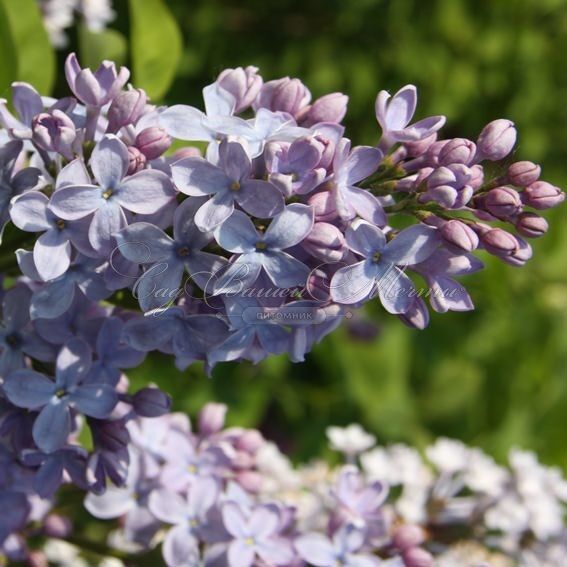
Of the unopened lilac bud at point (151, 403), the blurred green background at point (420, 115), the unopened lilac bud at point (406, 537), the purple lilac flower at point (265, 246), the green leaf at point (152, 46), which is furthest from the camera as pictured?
the blurred green background at point (420, 115)

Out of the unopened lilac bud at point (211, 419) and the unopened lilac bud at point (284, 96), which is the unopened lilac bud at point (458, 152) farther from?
the unopened lilac bud at point (211, 419)

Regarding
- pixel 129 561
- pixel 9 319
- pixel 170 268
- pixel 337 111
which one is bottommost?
pixel 129 561

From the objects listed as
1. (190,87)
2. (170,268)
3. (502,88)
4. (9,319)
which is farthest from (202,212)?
(502,88)

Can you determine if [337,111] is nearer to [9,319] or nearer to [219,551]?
[9,319]

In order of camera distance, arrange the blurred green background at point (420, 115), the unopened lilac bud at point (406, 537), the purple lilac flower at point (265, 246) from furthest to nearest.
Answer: the blurred green background at point (420, 115)
the unopened lilac bud at point (406, 537)
the purple lilac flower at point (265, 246)

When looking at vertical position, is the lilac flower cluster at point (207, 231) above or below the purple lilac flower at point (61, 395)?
above

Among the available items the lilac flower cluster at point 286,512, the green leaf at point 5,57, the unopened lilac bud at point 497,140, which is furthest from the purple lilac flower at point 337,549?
the green leaf at point 5,57

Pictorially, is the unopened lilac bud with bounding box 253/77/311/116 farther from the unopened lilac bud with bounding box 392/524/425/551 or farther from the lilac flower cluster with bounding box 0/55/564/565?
the unopened lilac bud with bounding box 392/524/425/551
